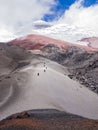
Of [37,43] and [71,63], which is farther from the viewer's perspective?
[37,43]

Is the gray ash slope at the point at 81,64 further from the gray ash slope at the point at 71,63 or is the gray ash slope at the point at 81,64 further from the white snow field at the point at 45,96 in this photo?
the white snow field at the point at 45,96

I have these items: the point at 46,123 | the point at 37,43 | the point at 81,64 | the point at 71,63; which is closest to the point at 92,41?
the point at 37,43

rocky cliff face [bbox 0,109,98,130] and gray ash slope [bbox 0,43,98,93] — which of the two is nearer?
rocky cliff face [bbox 0,109,98,130]

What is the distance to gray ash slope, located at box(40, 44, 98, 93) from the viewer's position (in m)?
18.6

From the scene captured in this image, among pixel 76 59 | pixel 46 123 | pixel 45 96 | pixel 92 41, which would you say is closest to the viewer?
pixel 46 123

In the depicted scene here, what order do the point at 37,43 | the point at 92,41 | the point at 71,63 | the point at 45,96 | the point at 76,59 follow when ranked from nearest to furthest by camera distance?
the point at 45,96, the point at 71,63, the point at 76,59, the point at 37,43, the point at 92,41

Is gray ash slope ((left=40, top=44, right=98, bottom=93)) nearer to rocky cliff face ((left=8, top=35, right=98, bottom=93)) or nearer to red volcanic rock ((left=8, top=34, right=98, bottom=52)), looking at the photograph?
rocky cliff face ((left=8, top=35, right=98, bottom=93))

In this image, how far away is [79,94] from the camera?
13.9 meters

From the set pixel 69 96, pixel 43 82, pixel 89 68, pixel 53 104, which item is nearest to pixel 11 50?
pixel 89 68

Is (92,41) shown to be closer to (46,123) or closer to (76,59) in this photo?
(76,59)

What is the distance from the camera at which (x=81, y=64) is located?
27.0 meters

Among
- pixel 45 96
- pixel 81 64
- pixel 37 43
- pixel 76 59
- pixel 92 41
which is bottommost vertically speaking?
pixel 45 96

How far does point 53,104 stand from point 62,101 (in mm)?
894

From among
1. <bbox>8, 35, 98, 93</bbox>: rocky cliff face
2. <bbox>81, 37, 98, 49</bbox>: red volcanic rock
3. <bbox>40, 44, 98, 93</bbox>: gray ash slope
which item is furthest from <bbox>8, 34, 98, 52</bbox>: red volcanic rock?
<bbox>81, 37, 98, 49</bbox>: red volcanic rock
